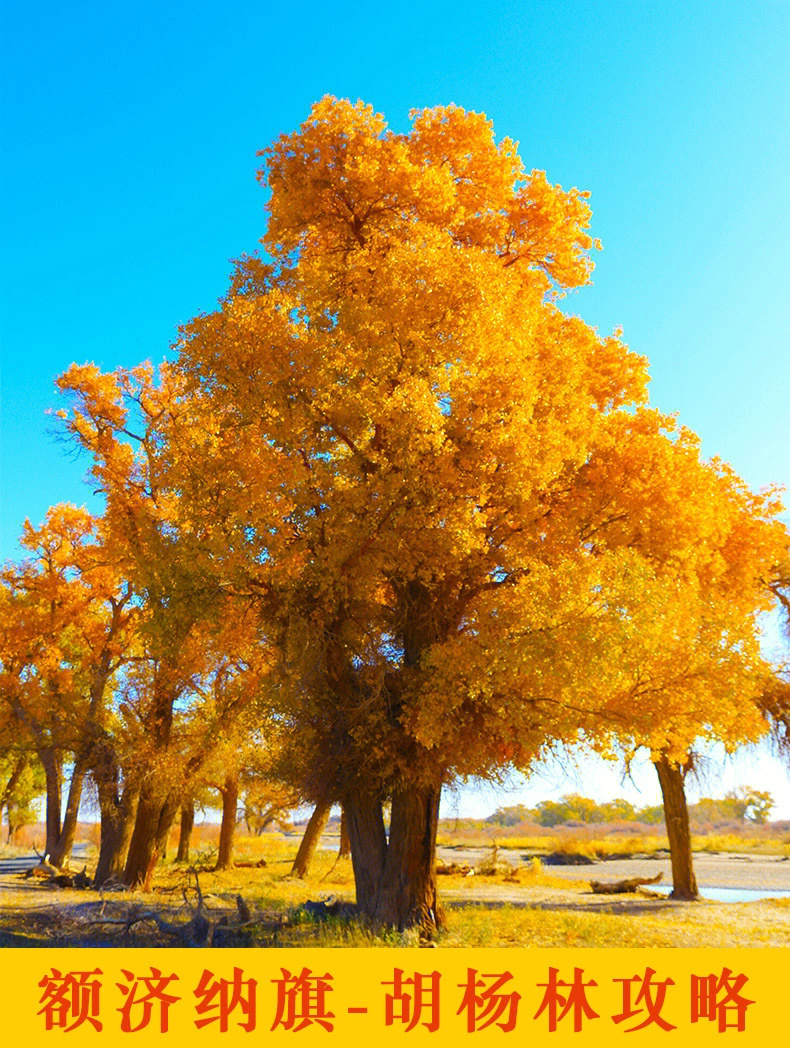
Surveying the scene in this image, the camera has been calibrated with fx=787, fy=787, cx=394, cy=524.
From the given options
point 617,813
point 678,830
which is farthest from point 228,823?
point 617,813

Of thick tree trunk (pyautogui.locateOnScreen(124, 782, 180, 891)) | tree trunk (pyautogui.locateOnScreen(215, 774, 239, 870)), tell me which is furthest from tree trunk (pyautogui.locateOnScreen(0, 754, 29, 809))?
thick tree trunk (pyautogui.locateOnScreen(124, 782, 180, 891))

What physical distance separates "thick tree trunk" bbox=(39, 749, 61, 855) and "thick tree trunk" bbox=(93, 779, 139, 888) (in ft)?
18.3

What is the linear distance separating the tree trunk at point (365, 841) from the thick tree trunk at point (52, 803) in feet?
50.0

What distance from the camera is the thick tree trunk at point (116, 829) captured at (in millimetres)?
19375

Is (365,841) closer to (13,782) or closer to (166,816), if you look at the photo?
(166,816)

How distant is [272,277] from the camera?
44.8 ft

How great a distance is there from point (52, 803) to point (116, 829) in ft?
22.2

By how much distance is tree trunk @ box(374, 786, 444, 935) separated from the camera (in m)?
12.0

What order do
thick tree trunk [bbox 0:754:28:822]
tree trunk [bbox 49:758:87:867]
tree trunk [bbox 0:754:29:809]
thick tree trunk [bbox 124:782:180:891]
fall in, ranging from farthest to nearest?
thick tree trunk [bbox 0:754:28:822] < tree trunk [bbox 0:754:29:809] < tree trunk [bbox 49:758:87:867] < thick tree trunk [bbox 124:782:180:891]

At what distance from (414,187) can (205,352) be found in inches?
172

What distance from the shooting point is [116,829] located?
779 inches

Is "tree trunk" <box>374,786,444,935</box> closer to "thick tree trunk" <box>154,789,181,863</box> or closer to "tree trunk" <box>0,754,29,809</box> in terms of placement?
"thick tree trunk" <box>154,789,181,863</box>

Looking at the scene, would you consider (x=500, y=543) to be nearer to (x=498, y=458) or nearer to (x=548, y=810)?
(x=498, y=458)

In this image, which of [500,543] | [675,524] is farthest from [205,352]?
[675,524]
